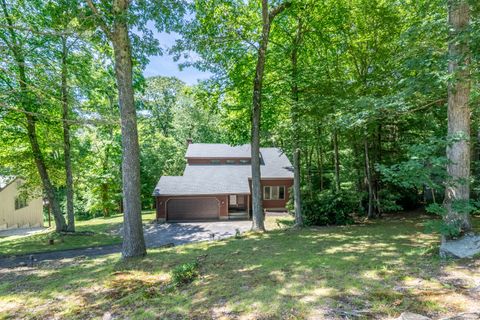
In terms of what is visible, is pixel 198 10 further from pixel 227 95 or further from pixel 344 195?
pixel 344 195

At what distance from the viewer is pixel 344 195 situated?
12906 mm

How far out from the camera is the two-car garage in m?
19.2

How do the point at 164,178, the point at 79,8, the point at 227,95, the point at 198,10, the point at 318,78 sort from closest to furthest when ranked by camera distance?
the point at 79,8, the point at 198,10, the point at 318,78, the point at 227,95, the point at 164,178

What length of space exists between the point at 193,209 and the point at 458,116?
55.2ft

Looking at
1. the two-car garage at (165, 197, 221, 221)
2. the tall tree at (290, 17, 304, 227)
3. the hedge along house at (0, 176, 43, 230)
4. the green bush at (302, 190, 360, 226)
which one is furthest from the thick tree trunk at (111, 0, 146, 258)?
the hedge along house at (0, 176, 43, 230)

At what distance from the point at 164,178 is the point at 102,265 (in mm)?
13027

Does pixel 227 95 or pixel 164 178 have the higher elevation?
pixel 227 95

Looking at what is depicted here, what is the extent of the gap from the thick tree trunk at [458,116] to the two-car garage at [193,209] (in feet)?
49.5

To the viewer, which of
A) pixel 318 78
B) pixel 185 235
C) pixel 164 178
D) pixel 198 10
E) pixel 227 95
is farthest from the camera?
pixel 164 178

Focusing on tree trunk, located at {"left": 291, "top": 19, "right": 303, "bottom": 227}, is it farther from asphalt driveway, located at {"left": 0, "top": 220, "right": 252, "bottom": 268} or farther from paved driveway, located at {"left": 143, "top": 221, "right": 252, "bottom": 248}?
paved driveway, located at {"left": 143, "top": 221, "right": 252, "bottom": 248}

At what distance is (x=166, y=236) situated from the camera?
1377 cm

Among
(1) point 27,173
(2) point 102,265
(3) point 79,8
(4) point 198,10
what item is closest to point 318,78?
(4) point 198,10

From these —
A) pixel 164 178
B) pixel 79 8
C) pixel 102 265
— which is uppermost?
pixel 79 8

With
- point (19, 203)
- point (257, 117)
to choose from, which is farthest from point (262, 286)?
point (19, 203)
